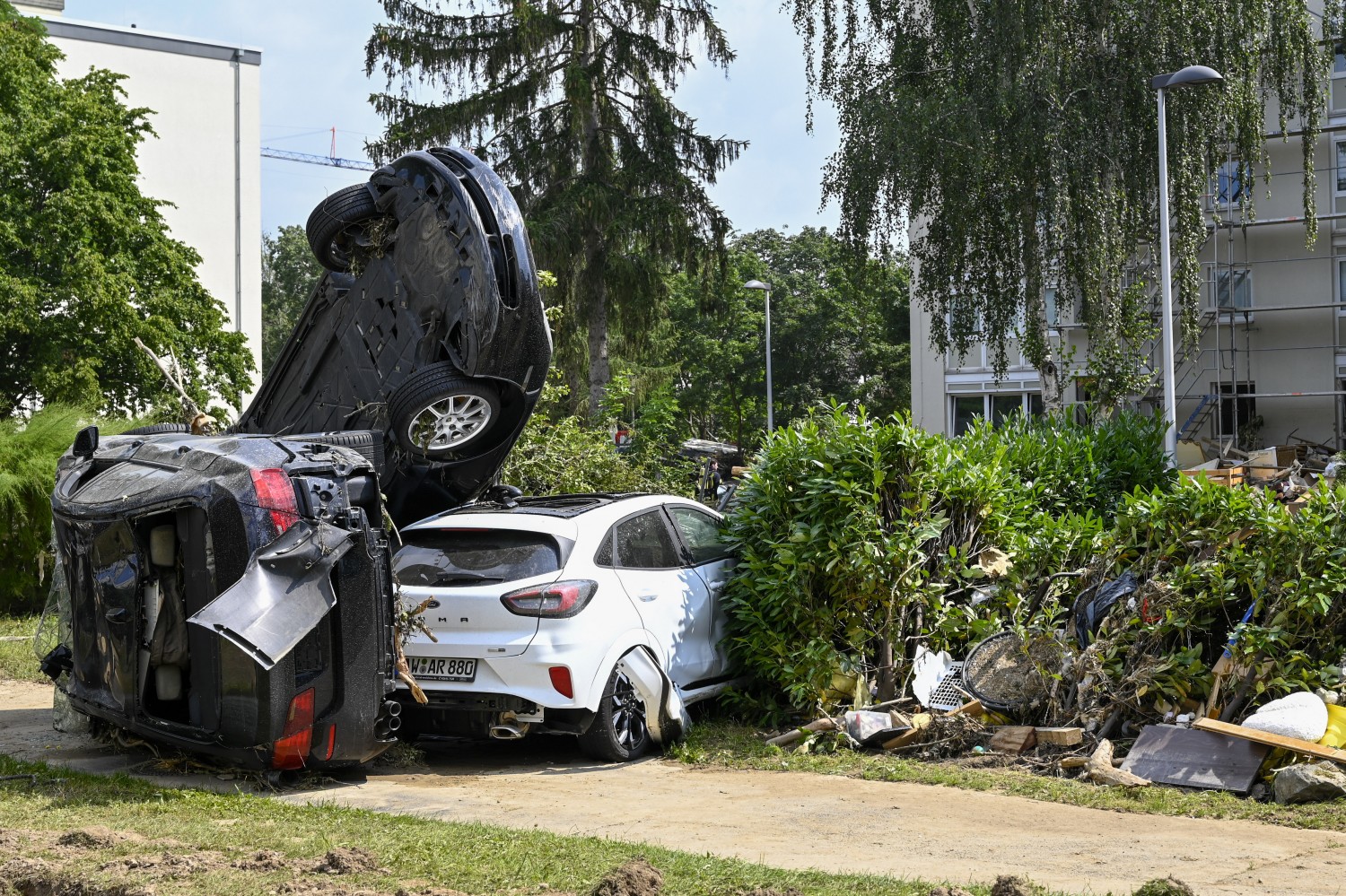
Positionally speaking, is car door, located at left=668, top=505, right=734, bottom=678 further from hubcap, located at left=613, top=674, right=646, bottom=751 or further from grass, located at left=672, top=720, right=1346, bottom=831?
hubcap, located at left=613, top=674, right=646, bottom=751

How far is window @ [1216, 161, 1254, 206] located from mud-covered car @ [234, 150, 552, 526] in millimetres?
19579

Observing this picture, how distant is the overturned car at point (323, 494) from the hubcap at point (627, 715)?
152cm

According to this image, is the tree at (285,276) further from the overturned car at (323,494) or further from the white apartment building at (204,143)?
the overturned car at (323,494)

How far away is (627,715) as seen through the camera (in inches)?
321

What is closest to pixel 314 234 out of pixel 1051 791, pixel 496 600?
pixel 496 600

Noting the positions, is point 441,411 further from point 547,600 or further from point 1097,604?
point 1097,604

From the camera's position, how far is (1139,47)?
21672 mm

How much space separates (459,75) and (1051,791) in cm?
2620

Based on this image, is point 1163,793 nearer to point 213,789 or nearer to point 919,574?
point 919,574

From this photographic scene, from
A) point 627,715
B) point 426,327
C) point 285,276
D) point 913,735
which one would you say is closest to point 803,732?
point 913,735

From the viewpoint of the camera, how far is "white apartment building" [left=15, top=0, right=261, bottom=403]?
140 feet

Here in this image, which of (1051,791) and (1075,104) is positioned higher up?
(1075,104)

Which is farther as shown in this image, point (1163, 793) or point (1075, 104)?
point (1075, 104)

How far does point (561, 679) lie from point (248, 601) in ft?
6.75
